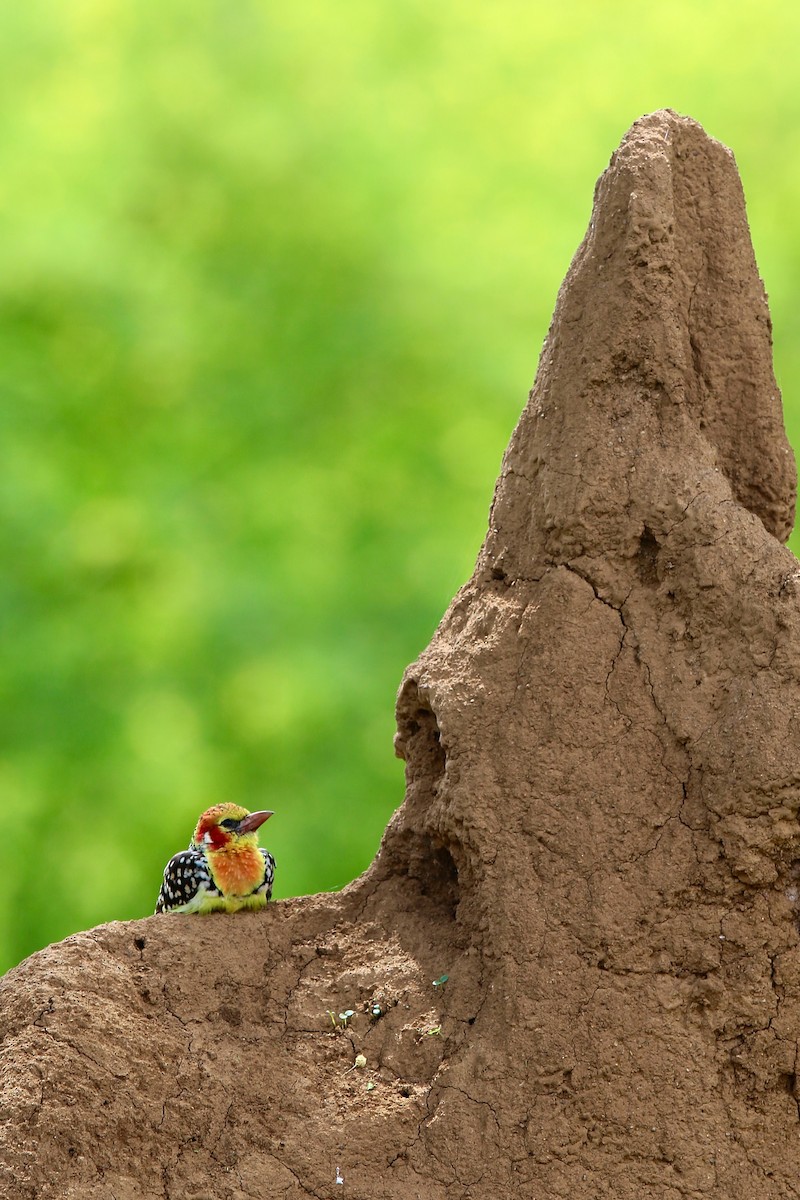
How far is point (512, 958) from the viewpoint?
3.70m

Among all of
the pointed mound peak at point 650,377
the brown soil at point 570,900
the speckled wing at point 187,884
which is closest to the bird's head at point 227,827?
the speckled wing at point 187,884

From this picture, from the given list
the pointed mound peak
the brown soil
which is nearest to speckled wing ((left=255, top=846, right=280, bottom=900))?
the brown soil

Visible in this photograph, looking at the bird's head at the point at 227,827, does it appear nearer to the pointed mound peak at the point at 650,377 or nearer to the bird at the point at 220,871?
the bird at the point at 220,871

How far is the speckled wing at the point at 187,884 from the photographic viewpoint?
454 cm

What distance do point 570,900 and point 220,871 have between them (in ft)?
4.06

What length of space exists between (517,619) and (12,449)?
6.96 metres

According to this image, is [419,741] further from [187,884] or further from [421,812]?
[187,884]

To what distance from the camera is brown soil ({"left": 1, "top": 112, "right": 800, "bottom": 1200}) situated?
3580mm

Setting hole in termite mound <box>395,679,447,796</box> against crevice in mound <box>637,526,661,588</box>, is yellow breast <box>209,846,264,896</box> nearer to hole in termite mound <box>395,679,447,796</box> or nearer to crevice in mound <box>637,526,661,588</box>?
hole in termite mound <box>395,679,447,796</box>

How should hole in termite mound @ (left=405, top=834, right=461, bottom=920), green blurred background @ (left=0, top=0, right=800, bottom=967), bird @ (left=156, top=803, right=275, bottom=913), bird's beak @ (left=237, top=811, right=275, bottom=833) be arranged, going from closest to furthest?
→ hole in termite mound @ (left=405, top=834, right=461, bottom=920) < bird @ (left=156, top=803, right=275, bottom=913) < bird's beak @ (left=237, top=811, right=275, bottom=833) < green blurred background @ (left=0, top=0, right=800, bottom=967)

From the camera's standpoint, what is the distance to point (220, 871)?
4.53 metres

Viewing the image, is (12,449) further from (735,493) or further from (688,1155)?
(688,1155)

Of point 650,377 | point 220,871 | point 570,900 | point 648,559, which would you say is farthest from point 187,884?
point 650,377

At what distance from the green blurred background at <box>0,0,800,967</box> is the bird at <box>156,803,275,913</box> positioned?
15.1ft
